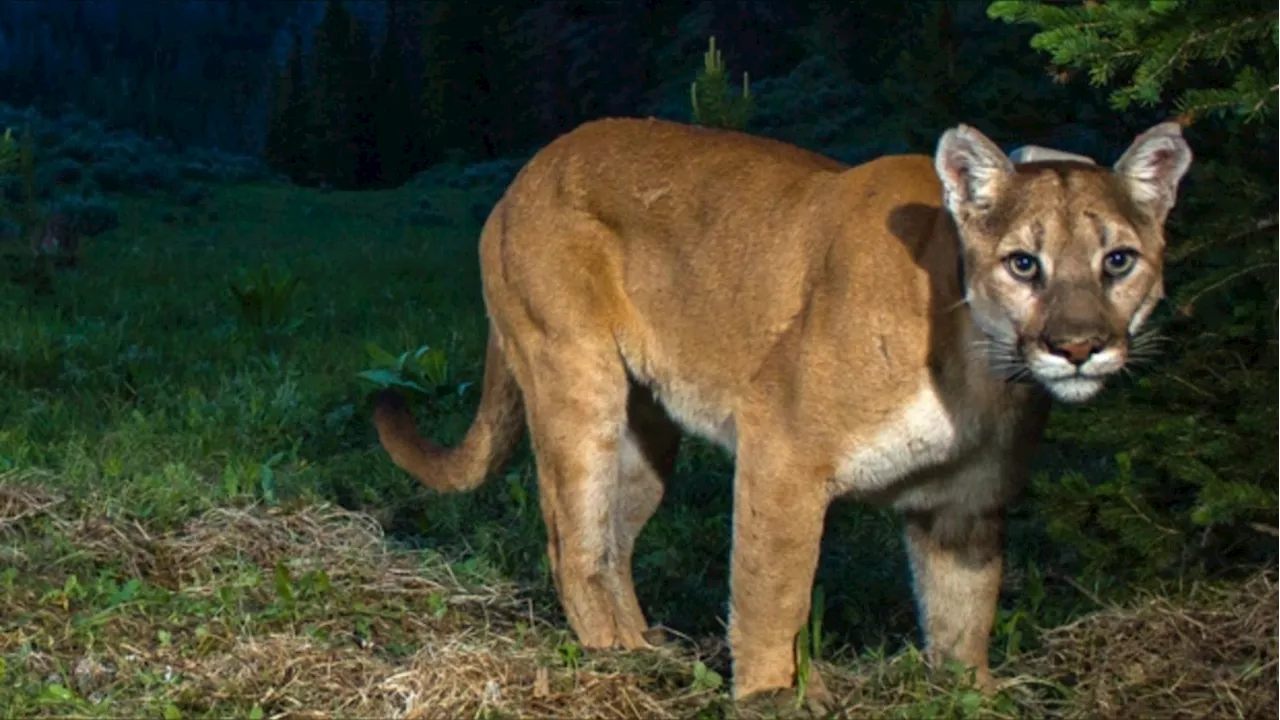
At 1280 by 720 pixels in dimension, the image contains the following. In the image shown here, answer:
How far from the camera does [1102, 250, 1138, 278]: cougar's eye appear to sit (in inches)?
175

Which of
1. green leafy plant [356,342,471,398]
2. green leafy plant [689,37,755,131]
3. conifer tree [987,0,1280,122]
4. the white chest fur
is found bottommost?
green leafy plant [356,342,471,398]

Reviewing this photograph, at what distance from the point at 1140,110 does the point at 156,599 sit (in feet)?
11.1

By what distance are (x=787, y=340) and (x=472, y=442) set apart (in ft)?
4.98

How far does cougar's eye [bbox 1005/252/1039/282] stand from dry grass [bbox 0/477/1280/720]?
100 cm

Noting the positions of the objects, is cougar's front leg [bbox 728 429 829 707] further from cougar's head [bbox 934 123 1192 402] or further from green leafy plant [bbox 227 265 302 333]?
green leafy plant [bbox 227 265 302 333]

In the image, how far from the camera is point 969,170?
462cm

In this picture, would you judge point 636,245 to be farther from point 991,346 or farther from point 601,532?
point 991,346

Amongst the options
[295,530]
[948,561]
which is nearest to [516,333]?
[295,530]

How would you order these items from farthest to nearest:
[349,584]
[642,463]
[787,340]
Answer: [642,463] < [349,584] < [787,340]

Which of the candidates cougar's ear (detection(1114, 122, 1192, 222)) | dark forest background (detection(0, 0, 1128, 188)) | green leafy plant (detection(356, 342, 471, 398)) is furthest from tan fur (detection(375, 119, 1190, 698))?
dark forest background (detection(0, 0, 1128, 188))

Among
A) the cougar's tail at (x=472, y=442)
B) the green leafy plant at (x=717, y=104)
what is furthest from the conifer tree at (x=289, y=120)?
the cougar's tail at (x=472, y=442)

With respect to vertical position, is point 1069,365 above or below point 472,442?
above

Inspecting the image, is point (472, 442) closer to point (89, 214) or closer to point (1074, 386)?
point (1074, 386)

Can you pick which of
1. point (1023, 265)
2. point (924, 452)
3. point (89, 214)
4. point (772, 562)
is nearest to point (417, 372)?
point (772, 562)
